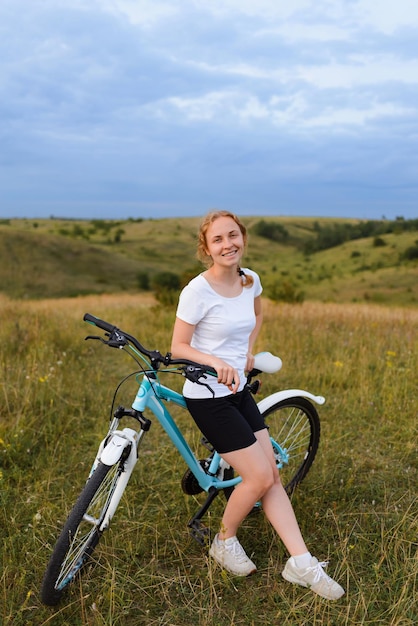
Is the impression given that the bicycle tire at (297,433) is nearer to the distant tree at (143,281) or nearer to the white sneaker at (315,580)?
the white sneaker at (315,580)

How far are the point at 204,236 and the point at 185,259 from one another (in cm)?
5593

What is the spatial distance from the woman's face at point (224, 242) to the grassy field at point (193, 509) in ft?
5.20

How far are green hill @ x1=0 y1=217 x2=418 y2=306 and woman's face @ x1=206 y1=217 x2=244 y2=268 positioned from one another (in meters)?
29.8

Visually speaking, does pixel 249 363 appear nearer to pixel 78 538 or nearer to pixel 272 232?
pixel 78 538

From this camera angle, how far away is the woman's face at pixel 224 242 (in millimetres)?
2699

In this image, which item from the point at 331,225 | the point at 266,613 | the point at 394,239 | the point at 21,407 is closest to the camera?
the point at 266,613

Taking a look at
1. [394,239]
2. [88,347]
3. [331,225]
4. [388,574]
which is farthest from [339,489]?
[331,225]

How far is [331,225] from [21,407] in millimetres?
71811

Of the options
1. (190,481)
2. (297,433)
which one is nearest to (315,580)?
(190,481)

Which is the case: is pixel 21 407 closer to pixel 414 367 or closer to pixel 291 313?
pixel 414 367

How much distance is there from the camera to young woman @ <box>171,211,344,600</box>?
2619mm

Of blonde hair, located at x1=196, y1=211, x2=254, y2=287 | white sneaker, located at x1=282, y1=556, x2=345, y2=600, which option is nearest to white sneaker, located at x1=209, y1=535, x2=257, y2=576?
white sneaker, located at x1=282, y1=556, x2=345, y2=600

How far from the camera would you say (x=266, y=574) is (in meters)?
2.88

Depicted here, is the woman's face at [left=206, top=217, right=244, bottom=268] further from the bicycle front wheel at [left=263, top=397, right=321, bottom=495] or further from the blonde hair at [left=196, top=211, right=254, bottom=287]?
the bicycle front wheel at [left=263, top=397, right=321, bottom=495]
